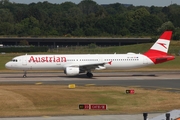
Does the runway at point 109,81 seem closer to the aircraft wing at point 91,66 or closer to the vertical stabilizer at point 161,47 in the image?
the aircraft wing at point 91,66

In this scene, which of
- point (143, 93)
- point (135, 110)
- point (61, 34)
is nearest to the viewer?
point (135, 110)

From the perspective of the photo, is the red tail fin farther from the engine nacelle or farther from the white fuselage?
the engine nacelle

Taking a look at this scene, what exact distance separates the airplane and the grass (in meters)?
14.6

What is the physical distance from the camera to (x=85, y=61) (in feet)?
201

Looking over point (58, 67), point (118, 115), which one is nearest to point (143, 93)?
point (118, 115)

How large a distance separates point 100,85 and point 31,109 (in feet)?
56.9

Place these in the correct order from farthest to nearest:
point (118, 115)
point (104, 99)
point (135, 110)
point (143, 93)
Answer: point (143, 93)
point (104, 99)
point (135, 110)
point (118, 115)

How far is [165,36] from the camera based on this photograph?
210ft

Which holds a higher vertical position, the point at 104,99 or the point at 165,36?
the point at 165,36

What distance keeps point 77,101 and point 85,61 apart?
23786 mm

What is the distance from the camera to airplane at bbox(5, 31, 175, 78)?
6002cm

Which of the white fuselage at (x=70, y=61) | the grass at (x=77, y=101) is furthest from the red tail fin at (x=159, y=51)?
the grass at (x=77, y=101)

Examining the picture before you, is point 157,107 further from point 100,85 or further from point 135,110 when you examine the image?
point 100,85

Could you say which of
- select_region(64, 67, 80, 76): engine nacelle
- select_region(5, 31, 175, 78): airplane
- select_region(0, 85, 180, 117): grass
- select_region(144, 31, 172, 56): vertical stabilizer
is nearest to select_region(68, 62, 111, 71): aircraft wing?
select_region(5, 31, 175, 78): airplane
